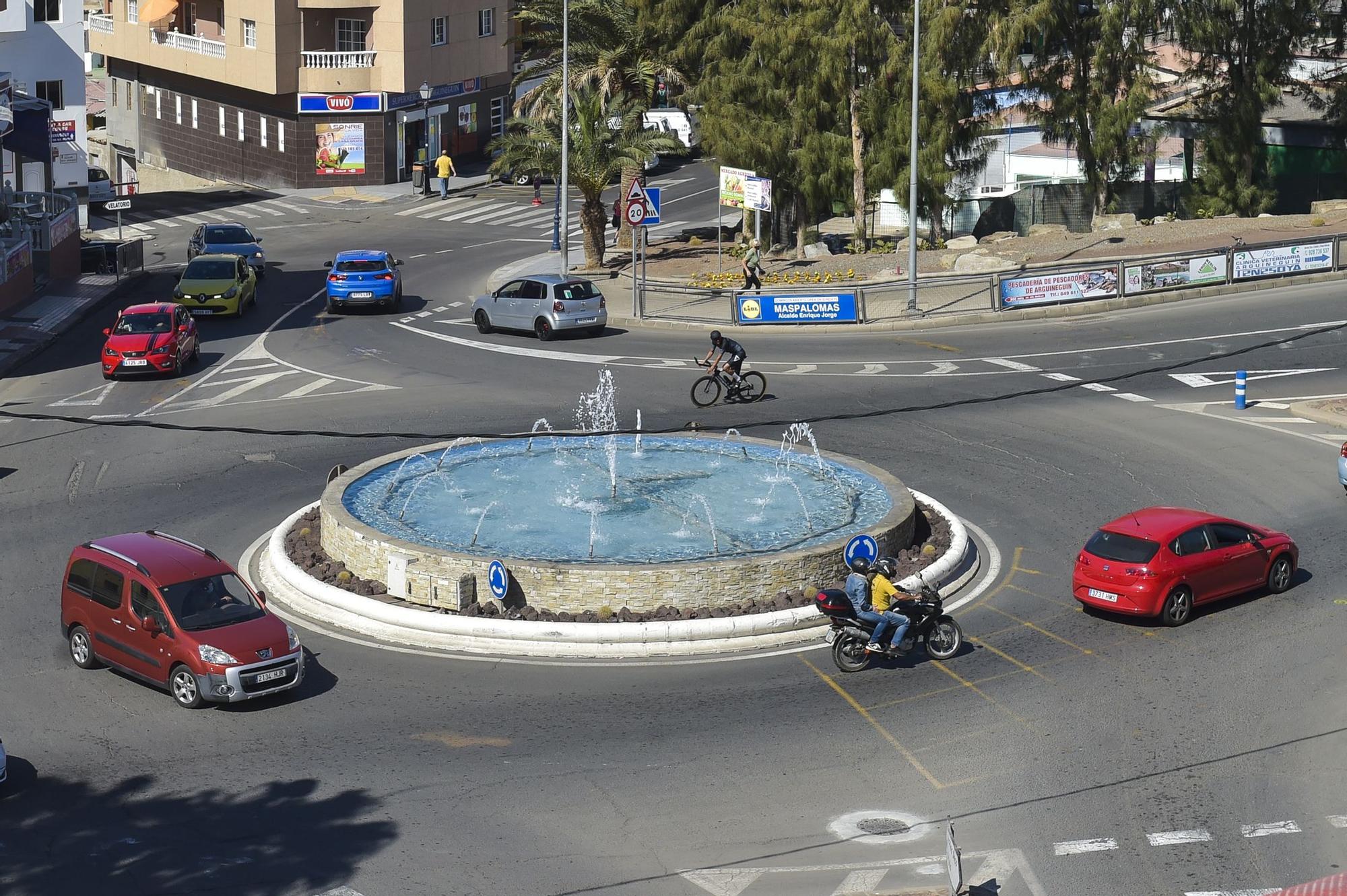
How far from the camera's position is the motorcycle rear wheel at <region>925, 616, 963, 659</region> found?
2075 cm

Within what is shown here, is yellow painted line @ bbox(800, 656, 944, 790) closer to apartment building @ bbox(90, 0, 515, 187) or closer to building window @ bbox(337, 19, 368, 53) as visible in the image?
apartment building @ bbox(90, 0, 515, 187)

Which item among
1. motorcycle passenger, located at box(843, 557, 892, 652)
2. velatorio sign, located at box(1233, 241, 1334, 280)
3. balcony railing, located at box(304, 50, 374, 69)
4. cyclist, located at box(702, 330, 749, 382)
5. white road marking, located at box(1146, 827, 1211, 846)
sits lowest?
white road marking, located at box(1146, 827, 1211, 846)

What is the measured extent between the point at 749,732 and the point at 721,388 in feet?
56.1

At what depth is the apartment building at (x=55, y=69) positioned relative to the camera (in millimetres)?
67812

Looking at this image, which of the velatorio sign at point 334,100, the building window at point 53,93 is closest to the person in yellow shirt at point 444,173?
the velatorio sign at point 334,100

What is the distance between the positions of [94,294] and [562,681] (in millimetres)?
34715

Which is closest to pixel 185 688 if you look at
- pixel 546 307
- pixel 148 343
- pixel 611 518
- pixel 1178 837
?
pixel 611 518

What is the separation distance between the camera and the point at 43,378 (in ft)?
126

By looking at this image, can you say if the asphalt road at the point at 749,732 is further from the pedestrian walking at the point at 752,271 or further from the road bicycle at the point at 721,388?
the pedestrian walking at the point at 752,271

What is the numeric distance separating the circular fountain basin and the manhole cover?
568cm

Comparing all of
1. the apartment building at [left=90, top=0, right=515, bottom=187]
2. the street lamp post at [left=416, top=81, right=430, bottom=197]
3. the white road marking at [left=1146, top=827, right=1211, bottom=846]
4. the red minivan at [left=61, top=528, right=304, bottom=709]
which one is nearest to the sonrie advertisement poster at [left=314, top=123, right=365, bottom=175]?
the apartment building at [left=90, top=0, right=515, bottom=187]

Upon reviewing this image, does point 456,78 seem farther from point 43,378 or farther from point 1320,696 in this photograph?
point 1320,696

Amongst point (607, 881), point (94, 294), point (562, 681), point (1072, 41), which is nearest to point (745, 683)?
point (562, 681)

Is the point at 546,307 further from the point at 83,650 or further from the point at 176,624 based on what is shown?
the point at 176,624
